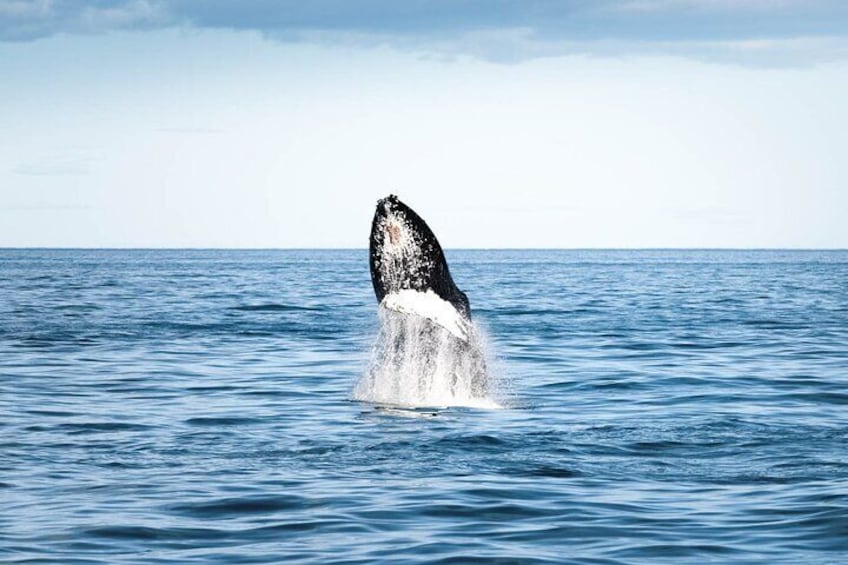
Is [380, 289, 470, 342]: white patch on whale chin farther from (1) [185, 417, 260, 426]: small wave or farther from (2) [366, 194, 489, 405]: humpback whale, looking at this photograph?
(1) [185, 417, 260, 426]: small wave

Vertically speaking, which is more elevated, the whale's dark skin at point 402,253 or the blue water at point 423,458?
the whale's dark skin at point 402,253

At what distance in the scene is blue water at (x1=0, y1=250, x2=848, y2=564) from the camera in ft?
28.0

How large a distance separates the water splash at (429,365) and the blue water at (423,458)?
1.15 ft

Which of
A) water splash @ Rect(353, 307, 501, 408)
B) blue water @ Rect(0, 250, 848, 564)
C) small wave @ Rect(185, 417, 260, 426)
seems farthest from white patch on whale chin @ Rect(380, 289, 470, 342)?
small wave @ Rect(185, 417, 260, 426)

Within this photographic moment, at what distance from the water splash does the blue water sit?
1.15 feet

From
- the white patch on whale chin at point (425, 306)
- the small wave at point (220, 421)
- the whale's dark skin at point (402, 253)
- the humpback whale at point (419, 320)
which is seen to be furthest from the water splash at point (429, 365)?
the small wave at point (220, 421)

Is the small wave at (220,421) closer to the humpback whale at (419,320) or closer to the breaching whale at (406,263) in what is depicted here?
the humpback whale at (419,320)

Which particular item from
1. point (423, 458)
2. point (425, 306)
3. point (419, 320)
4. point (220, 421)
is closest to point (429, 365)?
point (419, 320)

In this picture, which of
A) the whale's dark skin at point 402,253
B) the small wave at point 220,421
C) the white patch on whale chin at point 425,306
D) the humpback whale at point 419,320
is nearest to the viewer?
the whale's dark skin at point 402,253

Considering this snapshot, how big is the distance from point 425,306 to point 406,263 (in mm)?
498

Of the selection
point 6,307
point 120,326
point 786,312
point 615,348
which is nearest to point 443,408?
point 615,348

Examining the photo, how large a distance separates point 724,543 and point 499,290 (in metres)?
48.4

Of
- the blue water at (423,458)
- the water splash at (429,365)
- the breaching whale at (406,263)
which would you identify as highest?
the breaching whale at (406,263)

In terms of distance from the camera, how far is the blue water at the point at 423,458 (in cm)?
855
